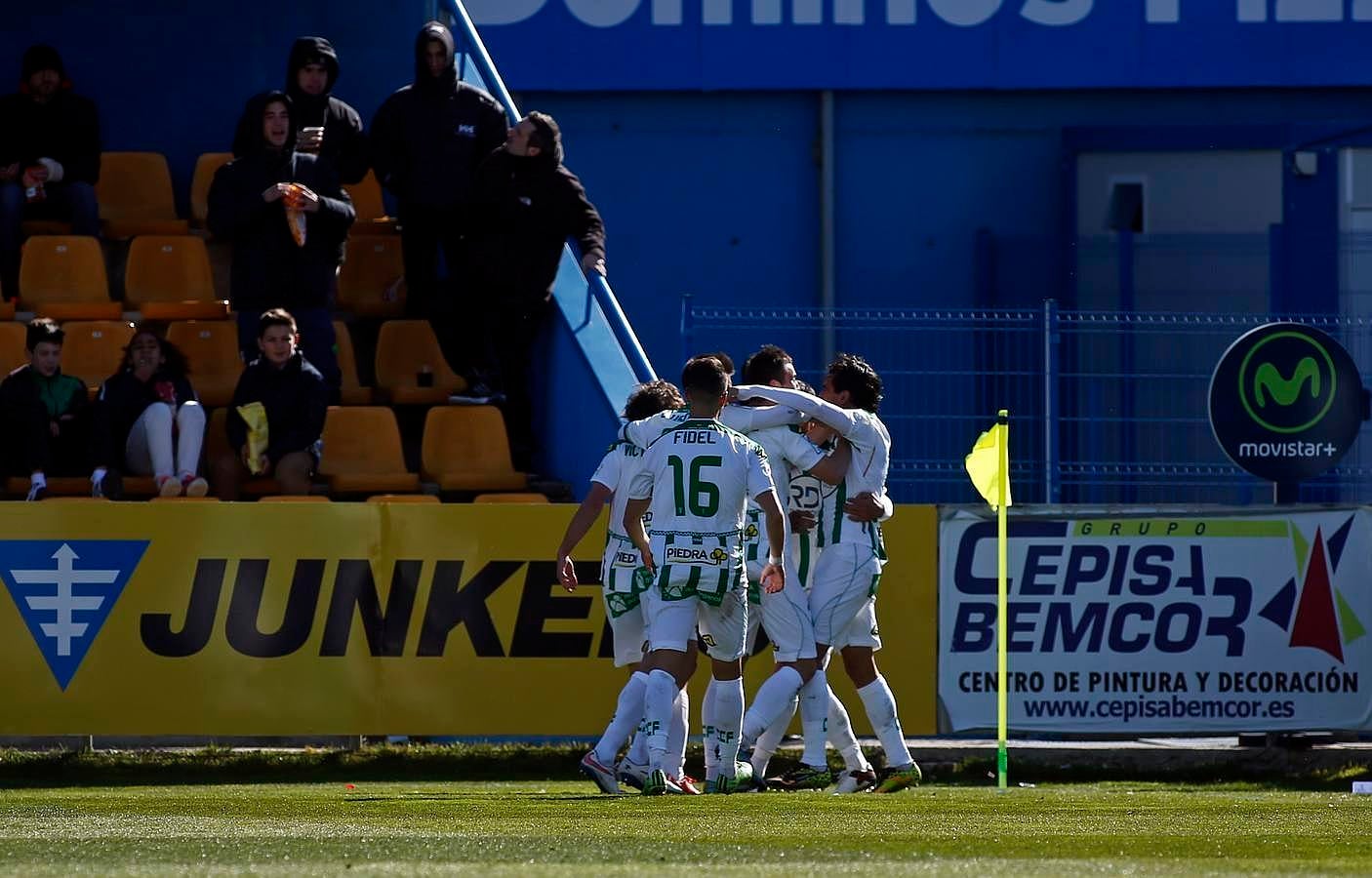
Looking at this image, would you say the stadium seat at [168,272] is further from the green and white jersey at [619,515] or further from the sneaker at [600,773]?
the sneaker at [600,773]

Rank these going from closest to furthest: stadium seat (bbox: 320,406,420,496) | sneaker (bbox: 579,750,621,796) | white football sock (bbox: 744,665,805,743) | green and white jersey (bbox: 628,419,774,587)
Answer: green and white jersey (bbox: 628,419,774,587) < sneaker (bbox: 579,750,621,796) < white football sock (bbox: 744,665,805,743) < stadium seat (bbox: 320,406,420,496)

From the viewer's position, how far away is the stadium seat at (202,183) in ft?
52.3

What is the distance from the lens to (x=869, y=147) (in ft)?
63.1

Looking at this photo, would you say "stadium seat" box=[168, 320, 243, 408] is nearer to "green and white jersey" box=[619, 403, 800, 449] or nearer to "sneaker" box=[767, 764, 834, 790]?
"green and white jersey" box=[619, 403, 800, 449]

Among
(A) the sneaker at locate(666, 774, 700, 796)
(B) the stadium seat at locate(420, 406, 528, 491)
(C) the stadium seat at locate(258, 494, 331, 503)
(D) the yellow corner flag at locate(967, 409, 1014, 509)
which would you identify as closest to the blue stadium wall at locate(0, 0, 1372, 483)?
(B) the stadium seat at locate(420, 406, 528, 491)

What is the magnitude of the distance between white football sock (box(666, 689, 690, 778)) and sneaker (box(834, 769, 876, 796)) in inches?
30.4

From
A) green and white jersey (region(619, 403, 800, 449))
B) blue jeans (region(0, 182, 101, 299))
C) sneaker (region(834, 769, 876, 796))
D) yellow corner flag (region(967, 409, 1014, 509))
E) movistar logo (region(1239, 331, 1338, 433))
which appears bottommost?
sneaker (region(834, 769, 876, 796))

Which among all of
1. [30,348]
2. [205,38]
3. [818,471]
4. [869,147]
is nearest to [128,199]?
[205,38]

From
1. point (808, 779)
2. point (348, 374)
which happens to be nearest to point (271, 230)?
point (348, 374)

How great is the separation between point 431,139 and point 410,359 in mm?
1430

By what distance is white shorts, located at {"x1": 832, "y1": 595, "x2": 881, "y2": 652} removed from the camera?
10.5 meters

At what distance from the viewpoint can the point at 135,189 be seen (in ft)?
52.7

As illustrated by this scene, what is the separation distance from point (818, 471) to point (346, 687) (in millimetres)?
3324

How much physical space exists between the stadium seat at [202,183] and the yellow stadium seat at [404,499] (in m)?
3.54
